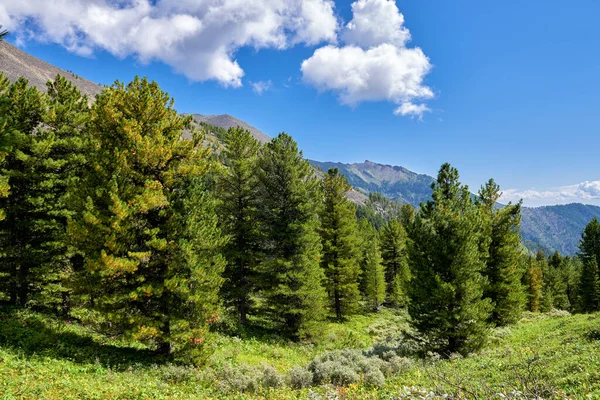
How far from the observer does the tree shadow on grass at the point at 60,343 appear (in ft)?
40.5

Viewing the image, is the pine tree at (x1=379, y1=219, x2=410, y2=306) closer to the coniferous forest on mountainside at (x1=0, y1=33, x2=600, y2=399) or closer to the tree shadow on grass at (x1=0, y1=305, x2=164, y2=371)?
the coniferous forest on mountainside at (x1=0, y1=33, x2=600, y2=399)

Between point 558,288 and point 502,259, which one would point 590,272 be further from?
point 502,259

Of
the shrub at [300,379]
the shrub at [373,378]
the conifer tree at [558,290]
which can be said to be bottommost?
the conifer tree at [558,290]

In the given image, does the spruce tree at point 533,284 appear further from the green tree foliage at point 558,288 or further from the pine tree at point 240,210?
the pine tree at point 240,210

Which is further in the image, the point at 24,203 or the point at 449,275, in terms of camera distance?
the point at 449,275

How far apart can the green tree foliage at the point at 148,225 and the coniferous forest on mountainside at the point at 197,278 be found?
0.08m

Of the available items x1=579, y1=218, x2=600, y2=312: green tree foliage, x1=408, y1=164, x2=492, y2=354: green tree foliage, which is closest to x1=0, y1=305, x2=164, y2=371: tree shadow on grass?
x1=408, y1=164, x2=492, y2=354: green tree foliage

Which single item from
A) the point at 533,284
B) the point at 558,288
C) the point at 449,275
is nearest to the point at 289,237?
the point at 449,275

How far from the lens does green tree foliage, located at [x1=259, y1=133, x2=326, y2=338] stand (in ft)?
74.0

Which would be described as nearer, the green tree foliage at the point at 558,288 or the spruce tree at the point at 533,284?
the spruce tree at the point at 533,284

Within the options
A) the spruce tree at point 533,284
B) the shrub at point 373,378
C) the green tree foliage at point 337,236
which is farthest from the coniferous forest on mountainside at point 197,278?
the spruce tree at point 533,284

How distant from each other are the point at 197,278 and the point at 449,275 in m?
13.6

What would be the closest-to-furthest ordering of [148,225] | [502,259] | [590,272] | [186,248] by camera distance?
[186,248] < [148,225] < [502,259] < [590,272]

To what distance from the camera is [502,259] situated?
27.2 meters
